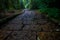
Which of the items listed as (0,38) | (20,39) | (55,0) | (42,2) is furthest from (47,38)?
(42,2)

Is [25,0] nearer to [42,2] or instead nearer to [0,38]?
[42,2]

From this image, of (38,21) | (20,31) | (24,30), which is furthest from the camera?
(38,21)

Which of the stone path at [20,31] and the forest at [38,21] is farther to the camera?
the forest at [38,21]

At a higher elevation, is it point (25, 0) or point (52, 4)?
point (52, 4)

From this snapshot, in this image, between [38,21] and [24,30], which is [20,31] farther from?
[38,21]

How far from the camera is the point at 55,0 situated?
21.4 feet

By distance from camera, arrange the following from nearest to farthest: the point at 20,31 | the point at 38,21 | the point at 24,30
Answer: the point at 20,31
the point at 24,30
the point at 38,21

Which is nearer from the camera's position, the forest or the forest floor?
the forest floor

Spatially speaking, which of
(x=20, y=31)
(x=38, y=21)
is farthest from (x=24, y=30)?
(x=38, y=21)

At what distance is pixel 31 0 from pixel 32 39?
11582 mm

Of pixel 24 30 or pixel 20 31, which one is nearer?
pixel 20 31

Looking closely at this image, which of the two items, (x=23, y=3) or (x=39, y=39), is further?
(x=23, y=3)

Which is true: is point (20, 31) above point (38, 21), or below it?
above

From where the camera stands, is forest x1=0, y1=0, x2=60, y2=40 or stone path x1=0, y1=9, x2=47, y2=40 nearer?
stone path x1=0, y1=9, x2=47, y2=40
